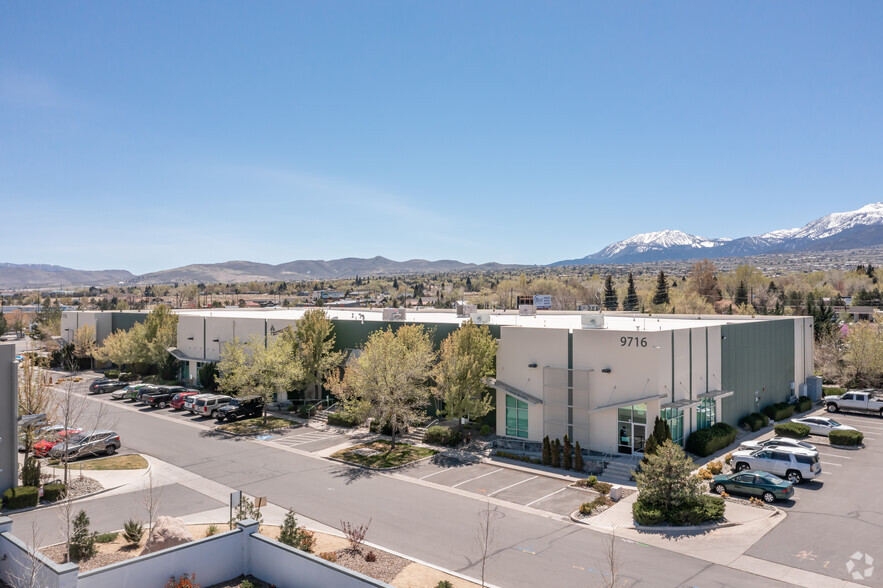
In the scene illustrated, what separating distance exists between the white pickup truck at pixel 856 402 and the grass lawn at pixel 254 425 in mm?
41155

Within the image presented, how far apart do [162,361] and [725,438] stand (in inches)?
2044

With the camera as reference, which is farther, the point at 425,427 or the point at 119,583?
the point at 425,427

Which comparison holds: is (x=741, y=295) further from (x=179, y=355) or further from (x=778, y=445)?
(x=179, y=355)

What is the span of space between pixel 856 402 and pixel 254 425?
4471 centimetres

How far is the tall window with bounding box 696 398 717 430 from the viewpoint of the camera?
33.6 meters

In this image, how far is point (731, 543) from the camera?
20.4 metres

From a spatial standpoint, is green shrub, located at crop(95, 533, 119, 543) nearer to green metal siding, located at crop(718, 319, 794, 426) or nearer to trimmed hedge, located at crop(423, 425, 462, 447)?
trimmed hedge, located at crop(423, 425, 462, 447)

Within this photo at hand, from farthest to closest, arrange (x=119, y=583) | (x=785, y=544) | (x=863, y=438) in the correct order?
(x=863, y=438) < (x=785, y=544) < (x=119, y=583)

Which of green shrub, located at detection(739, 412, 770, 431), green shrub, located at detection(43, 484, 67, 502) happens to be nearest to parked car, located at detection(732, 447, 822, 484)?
green shrub, located at detection(739, 412, 770, 431)

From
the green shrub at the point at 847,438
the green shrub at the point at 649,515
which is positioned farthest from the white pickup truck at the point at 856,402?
the green shrub at the point at 649,515

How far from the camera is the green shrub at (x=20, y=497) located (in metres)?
23.6

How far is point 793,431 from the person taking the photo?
3612cm

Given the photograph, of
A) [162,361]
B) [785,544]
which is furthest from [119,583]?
[162,361]

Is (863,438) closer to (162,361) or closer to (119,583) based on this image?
(119,583)
